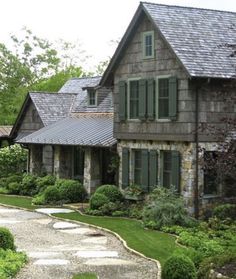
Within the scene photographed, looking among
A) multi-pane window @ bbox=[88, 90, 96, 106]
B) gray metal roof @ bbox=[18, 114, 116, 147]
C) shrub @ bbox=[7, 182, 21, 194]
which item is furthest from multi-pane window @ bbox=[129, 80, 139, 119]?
shrub @ bbox=[7, 182, 21, 194]

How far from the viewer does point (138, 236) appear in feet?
61.1

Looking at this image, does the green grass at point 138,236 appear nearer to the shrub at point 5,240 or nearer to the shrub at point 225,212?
the shrub at point 225,212

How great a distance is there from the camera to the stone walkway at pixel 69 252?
46.2ft

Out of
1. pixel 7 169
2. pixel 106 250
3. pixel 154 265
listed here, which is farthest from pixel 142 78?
pixel 7 169

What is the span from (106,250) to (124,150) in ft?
28.9

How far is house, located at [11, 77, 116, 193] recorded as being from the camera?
91.6 ft

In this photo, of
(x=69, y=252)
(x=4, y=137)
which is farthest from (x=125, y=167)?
(x=4, y=137)

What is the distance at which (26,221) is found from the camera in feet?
72.5

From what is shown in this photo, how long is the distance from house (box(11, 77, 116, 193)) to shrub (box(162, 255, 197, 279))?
13.6m

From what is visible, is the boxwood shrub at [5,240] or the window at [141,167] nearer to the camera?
the boxwood shrub at [5,240]

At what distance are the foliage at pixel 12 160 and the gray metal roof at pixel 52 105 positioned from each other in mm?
3055

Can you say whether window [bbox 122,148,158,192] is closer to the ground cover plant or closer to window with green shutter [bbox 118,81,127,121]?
window with green shutter [bbox 118,81,127,121]

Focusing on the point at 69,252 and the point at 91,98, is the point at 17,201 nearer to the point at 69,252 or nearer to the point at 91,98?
the point at 91,98

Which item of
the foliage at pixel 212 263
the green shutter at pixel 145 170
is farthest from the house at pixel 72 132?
the foliage at pixel 212 263
